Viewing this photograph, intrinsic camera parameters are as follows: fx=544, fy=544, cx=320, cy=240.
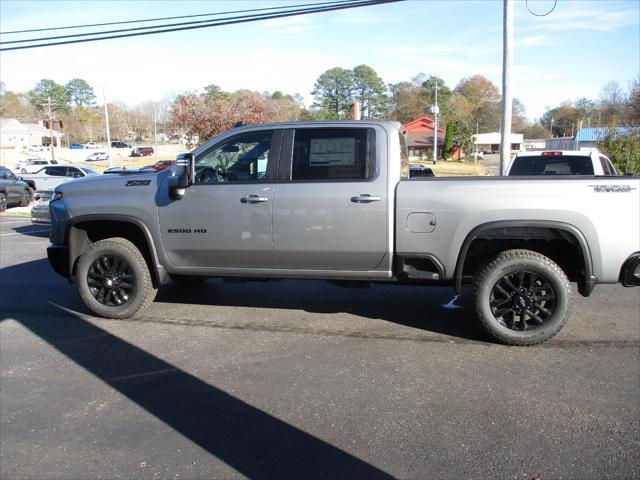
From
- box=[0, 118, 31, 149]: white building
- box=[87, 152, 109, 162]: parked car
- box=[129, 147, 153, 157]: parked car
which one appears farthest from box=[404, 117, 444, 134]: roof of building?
box=[0, 118, 31, 149]: white building

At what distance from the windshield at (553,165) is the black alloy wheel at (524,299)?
4806 mm

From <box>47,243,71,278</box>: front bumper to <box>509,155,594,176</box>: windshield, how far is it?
23.9 ft

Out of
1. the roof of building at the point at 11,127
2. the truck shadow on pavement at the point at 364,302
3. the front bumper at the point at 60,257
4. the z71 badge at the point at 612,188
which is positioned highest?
the roof of building at the point at 11,127

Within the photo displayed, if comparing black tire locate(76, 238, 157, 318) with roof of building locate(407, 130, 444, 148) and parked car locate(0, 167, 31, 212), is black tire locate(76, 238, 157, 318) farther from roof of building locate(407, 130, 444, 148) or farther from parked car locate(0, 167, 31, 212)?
roof of building locate(407, 130, 444, 148)

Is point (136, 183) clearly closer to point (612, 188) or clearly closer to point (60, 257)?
point (60, 257)

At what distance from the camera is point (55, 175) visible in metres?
24.5

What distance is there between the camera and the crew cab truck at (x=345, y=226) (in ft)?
15.5

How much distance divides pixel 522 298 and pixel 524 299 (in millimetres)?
19

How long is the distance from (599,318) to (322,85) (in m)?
82.3

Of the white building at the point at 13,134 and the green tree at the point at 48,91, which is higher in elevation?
the green tree at the point at 48,91

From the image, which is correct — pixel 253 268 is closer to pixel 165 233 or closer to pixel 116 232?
pixel 165 233

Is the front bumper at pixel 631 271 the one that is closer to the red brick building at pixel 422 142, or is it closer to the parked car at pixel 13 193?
the parked car at pixel 13 193

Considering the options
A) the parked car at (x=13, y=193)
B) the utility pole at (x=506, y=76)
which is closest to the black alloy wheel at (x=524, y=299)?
the utility pole at (x=506, y=76)

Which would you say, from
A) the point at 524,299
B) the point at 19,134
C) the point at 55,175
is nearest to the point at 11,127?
the point at 19,134
